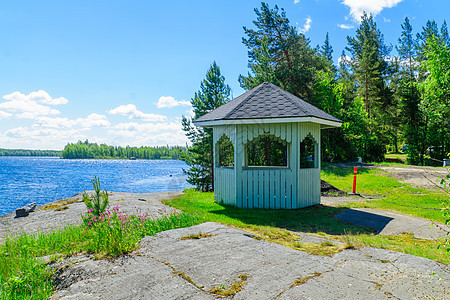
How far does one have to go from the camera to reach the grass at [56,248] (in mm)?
3418

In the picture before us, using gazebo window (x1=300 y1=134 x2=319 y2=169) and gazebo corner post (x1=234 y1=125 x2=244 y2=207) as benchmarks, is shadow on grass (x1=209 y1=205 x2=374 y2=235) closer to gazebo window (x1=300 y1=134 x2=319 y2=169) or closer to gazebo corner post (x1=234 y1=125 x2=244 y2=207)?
gazebo corner post (x1=234 y1=125 x2=244 y2=207)

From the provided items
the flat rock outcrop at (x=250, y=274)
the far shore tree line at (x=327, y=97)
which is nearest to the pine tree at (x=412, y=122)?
the far shore tree line at (x=327, y=97)

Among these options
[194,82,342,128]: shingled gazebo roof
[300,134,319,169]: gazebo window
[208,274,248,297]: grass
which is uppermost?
[194,82,342,128]: shingled gazebo roof

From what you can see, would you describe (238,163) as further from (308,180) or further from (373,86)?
(373,86)

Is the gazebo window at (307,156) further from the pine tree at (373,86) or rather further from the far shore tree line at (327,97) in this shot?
the pine tree at (373,86)

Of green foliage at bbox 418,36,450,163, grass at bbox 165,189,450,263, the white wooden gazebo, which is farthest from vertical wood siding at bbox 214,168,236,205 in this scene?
green foliage at bbox 418,36,450,163

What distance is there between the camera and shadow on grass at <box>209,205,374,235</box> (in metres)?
6.40

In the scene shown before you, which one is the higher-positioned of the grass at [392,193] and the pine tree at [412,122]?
the pine tree at [412,122]

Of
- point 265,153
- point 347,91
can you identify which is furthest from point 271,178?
point 347,91

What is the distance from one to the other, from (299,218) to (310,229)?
1.16 meters

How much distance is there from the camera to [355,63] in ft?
135

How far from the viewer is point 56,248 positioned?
4602 millimetres

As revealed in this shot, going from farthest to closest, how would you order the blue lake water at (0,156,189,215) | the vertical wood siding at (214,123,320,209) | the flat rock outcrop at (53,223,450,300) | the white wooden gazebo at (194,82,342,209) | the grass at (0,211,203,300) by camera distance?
the blue lake water at (0,156,189,215)
the vertical wood siding at (214,123,320,209)
the white wooden gazebo at (194,82,342,209)
the grass at (0,211,203,300)
the flat rock outcrop at (53,223,450,300)

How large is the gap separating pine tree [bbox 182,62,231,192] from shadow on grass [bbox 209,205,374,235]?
35.2ft
